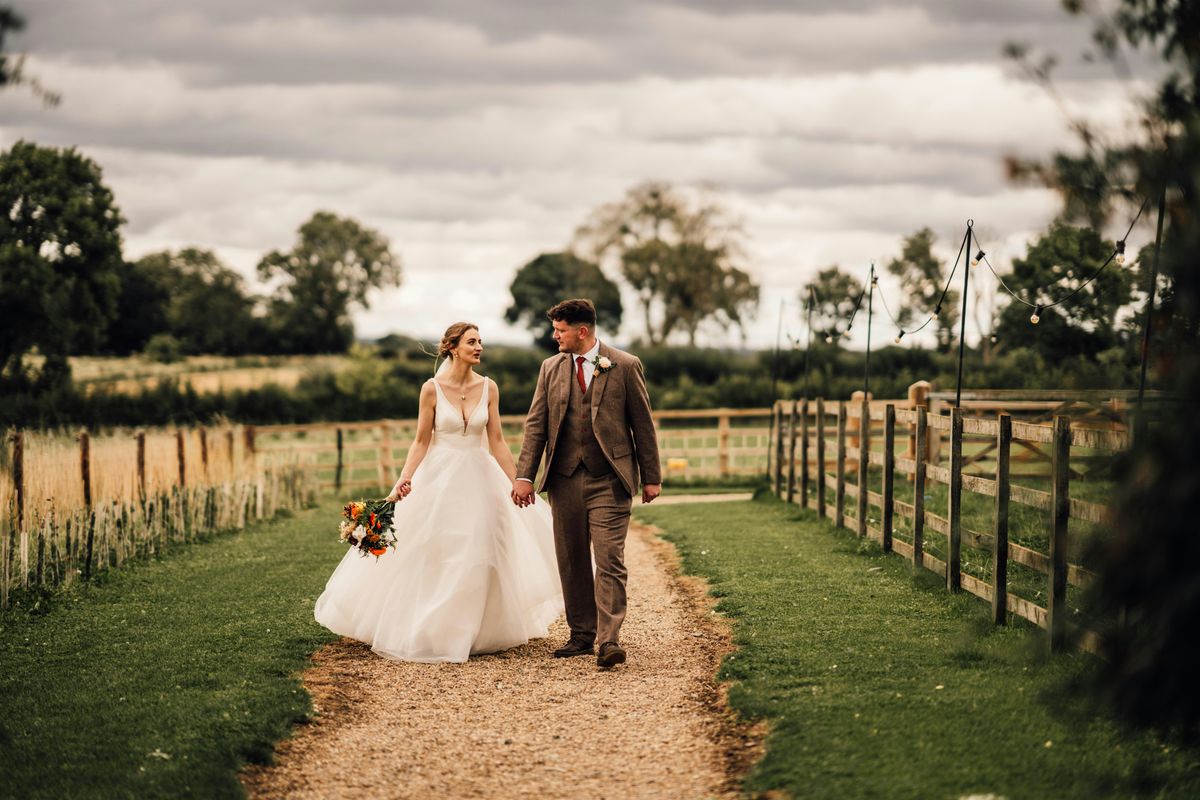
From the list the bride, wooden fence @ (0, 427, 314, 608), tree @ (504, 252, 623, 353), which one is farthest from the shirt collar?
tree @ (504, 252, 623, 353)

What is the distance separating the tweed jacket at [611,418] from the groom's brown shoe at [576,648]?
1.04 meters

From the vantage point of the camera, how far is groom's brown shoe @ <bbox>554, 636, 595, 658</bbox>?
7.91 m

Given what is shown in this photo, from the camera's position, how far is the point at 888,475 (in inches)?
450

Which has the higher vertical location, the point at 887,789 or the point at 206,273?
the point at 206,273

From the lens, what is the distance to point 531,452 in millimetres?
7879

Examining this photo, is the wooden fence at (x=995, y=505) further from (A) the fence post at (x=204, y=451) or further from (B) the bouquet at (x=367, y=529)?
(A) the fence post at (x=204, y=451)

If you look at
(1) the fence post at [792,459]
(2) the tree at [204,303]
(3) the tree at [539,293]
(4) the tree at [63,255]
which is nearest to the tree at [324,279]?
(2) the tree at [204,303]

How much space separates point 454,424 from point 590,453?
112 centimetres

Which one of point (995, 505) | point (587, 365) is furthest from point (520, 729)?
point (995, 505)

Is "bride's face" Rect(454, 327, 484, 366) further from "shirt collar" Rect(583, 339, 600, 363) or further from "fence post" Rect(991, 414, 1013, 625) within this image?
"fence post" Rect(991, 414, 1013, 625)

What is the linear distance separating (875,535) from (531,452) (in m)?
5.94

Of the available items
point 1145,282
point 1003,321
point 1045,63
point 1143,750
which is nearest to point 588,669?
point 1143,750

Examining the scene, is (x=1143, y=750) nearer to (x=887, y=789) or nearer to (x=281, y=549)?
(x=887, y=789)

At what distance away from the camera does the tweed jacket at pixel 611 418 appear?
7.67 m
